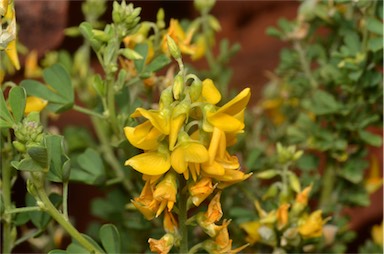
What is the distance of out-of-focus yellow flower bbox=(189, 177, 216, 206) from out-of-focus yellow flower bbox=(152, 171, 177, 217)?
2cm

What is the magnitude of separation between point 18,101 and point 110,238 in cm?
17

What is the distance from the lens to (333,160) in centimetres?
110

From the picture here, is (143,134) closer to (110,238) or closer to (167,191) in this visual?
(167,191)

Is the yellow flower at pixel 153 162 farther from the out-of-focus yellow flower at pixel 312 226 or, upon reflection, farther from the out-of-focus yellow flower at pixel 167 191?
the out-of-focus yellow flower at pixel 312 226

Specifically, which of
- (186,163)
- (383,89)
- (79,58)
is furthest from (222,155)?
(79,58)

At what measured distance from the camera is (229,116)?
2.16 feet

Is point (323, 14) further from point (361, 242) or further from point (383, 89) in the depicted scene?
point (361, 242)

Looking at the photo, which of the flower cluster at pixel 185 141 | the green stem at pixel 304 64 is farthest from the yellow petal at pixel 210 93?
the green stem at pixel 304 64

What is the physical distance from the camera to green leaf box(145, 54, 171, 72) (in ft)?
2.77

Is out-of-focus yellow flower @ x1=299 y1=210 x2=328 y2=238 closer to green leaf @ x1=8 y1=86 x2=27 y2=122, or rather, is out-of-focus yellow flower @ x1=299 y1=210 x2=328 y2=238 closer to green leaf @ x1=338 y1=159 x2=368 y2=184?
green leaf @ x1=338 y1=159 x2=368 y2=184

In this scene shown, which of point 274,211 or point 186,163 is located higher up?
point 186,163

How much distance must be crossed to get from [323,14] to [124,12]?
0.40m

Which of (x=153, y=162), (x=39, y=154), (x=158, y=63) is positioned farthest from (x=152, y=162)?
(x=158, y=63)

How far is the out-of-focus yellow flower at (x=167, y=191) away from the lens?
66 centimetres
